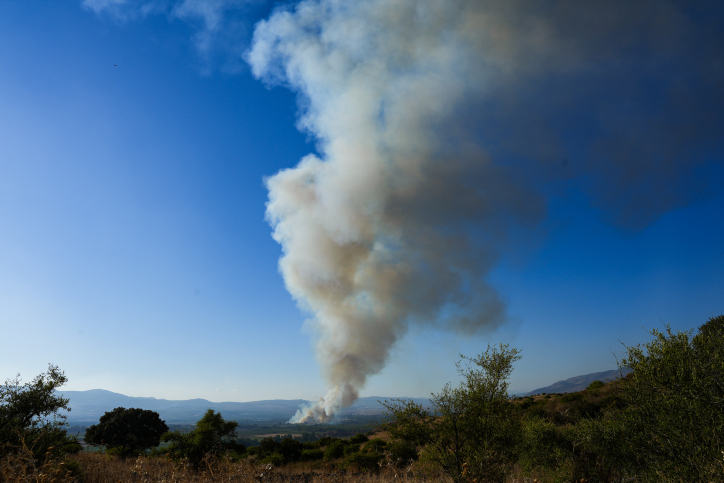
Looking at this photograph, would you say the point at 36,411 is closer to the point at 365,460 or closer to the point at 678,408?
the point at 365,460

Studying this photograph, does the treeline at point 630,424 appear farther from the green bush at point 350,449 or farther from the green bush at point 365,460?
the green bush at point 350,449

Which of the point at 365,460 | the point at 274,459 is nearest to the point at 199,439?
the point at 274,459

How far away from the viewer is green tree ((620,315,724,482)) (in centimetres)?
1036

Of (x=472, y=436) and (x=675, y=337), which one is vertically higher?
(x=675, y=337)

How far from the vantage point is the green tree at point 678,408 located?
1036 centimetres

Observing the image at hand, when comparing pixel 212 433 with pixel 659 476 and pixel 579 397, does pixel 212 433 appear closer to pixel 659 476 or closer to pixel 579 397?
pixel 659 476

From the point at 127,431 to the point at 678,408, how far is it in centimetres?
5272

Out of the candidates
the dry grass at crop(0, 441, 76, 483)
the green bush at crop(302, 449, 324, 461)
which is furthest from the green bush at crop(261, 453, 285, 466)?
the dry grass at crop(0, 441, 76, 483)

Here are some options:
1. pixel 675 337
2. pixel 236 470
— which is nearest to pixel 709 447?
pixel 675 337

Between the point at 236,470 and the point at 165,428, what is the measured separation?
2013 inches

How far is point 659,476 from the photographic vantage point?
36.7ft

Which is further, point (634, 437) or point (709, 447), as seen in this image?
point (634, 437)

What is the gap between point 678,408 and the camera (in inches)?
448

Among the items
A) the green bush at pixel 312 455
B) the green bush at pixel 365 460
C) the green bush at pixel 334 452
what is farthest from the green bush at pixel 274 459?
the green bush at pixel 365 460
